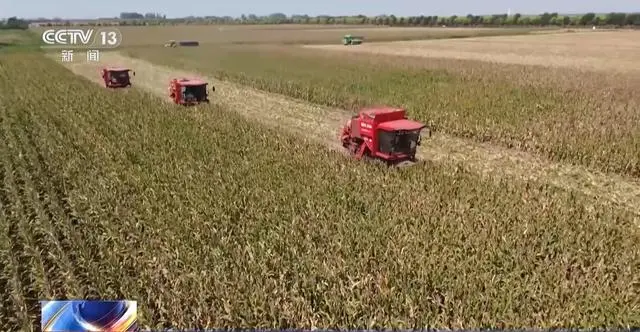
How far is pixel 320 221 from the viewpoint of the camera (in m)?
7.69

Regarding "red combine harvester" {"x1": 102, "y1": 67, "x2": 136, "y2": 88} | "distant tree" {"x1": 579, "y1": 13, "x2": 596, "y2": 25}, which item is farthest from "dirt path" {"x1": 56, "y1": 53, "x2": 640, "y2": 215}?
"distant tree" {"x1": 579, "y1": 13, "x2": 596, "y2": 25}

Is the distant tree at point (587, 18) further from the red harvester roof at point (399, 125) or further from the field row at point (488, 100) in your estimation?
the red harvester roof at point (399, 125)

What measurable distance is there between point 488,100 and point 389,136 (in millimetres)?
9617

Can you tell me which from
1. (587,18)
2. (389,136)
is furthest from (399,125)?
(587,18)

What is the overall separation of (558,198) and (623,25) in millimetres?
108842

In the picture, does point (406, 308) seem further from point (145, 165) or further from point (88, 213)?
point (145, 165)

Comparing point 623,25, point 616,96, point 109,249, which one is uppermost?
point 623,25

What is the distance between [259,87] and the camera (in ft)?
93.3

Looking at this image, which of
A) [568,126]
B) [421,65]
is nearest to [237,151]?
[568,126]

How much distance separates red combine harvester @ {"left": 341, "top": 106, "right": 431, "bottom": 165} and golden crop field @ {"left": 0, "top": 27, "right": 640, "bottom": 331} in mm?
525

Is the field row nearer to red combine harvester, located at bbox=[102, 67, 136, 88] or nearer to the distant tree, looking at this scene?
red combine harvester, located at bbox=[102, 67, 136, 88]

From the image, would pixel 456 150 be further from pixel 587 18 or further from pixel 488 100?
pixel 587 18

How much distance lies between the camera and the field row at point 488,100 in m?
13.1

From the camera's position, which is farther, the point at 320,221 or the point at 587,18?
the point at 587,18
